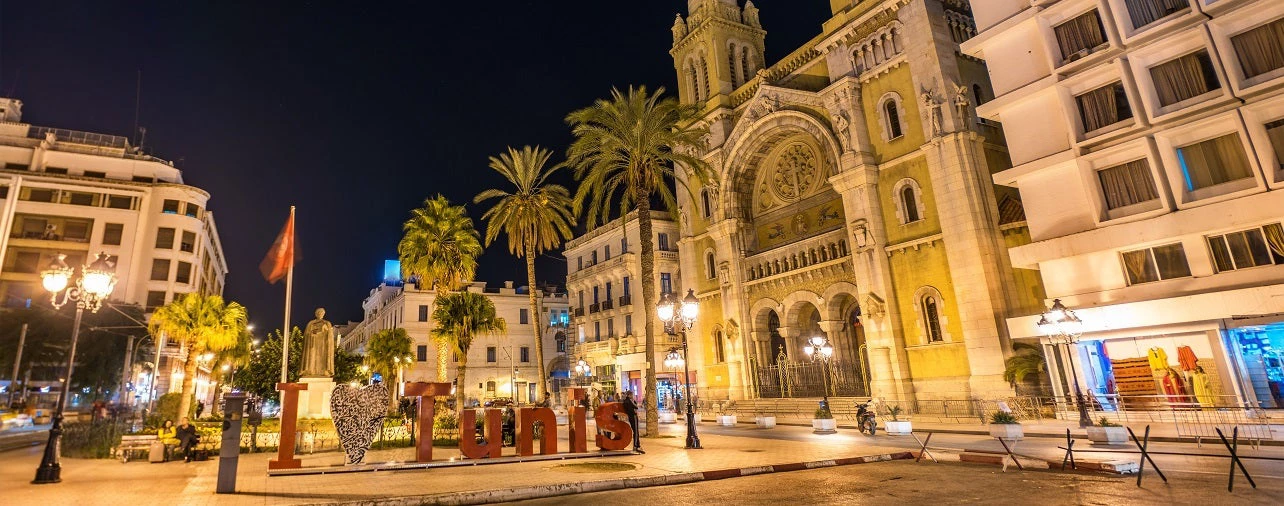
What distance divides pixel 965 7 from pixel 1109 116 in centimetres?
1112

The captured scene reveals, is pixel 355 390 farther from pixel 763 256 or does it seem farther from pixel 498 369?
pixel 498 369

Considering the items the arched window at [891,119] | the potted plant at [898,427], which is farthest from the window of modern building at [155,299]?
the arched window at [891,119]

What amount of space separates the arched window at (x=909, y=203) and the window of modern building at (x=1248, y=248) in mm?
10806

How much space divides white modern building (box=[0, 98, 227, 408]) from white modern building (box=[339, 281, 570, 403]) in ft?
63.8

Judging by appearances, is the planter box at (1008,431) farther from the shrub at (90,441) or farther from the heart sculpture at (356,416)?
the shrub at (90,441)

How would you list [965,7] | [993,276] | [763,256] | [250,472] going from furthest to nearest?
[763,256], [965,7], [993,276], [250,472]

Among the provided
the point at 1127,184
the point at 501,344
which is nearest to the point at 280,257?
the point at 1127,184

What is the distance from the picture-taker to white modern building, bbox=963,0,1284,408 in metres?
17.6

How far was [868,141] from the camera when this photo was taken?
98.6 feet

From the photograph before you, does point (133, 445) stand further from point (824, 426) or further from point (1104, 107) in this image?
point (1104, 107)

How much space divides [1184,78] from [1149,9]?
2736 mm

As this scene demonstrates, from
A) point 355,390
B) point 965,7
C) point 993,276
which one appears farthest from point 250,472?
point 965,7

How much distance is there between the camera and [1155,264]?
19.6m

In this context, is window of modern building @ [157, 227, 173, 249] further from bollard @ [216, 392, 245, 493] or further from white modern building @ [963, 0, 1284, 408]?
white modern building @ [963, 0, 1284, 408]
